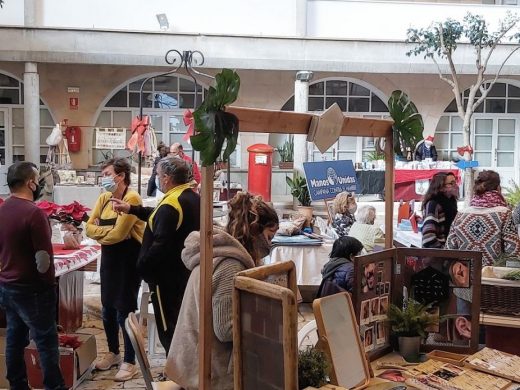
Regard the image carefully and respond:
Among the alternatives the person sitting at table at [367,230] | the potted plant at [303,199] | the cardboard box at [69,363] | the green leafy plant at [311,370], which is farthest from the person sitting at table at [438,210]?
the green leafy plant at [311,370]

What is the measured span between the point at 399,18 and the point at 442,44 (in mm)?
2738

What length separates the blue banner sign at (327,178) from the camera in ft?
20.5

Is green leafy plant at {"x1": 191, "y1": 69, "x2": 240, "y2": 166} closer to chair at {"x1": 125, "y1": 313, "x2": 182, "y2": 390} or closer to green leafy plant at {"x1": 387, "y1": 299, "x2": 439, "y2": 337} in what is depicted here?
chair at {"x1": 125, "y1": 313, "x2": 182, "y2": 390}

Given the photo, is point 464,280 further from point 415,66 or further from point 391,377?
point 415,66

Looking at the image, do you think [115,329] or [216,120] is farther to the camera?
[115,329]

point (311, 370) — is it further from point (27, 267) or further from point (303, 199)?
point (303, 199)

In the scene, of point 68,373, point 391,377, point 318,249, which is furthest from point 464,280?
point 318,249

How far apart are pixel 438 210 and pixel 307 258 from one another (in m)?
1.38

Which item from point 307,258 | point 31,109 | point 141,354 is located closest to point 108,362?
point 307,258

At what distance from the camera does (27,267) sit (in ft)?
11.3

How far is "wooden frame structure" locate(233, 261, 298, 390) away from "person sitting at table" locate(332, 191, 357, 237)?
12.9 ft

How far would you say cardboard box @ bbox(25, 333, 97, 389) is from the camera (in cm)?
398

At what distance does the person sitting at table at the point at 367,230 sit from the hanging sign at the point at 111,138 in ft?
26.8

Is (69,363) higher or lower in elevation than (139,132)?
lower
